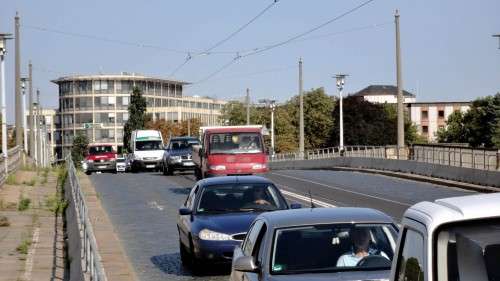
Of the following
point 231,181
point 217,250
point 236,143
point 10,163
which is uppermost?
point 236,143

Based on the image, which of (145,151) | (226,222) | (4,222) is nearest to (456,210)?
(226,222)

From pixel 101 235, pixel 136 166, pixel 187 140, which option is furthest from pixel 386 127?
pixel 101 235

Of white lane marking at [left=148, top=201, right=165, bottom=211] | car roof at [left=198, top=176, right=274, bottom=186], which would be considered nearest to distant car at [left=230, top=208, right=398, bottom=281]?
car roof at [left=198, top=176, right=274, bottom=186]

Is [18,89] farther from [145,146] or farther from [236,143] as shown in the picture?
[236,143]

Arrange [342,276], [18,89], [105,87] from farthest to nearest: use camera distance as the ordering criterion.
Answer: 1. [105,87]
2. [18,89]
3. [342,276]

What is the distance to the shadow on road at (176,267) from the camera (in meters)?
14.2

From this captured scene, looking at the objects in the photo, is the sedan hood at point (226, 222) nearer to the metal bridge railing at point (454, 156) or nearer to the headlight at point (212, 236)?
the headlight at point (212, 236)

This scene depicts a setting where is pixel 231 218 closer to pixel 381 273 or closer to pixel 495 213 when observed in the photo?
pixel 381 273

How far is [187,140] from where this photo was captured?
45375 millimetres

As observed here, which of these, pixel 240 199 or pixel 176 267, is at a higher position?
pixel 240 199

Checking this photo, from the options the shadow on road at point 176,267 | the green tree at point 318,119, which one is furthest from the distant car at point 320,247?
the green tree at point 318,119

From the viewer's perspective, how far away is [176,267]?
15195 mm

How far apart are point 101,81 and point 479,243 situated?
190 meters

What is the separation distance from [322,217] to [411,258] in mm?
4281
